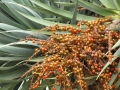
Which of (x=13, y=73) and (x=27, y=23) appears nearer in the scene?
(x=13, y=73)

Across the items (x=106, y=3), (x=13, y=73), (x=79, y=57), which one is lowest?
(x=13, y=73)

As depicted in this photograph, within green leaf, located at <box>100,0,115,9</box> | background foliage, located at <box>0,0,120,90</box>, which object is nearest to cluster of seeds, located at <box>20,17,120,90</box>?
background foliage, located at <box>0,0,120,90</box>

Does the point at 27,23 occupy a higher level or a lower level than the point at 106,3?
lower

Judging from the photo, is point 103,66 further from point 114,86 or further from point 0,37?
point 0,37

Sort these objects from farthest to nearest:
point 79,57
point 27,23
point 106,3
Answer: point 27,23, point 106,3, point 79,57

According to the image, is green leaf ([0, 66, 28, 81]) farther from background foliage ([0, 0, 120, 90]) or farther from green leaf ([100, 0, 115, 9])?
green leaf ([100, 0, 115, 9])

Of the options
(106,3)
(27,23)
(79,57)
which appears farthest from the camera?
(27,23)

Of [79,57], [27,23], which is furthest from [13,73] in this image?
[79,57]

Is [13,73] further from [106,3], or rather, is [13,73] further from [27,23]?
[106,3]
